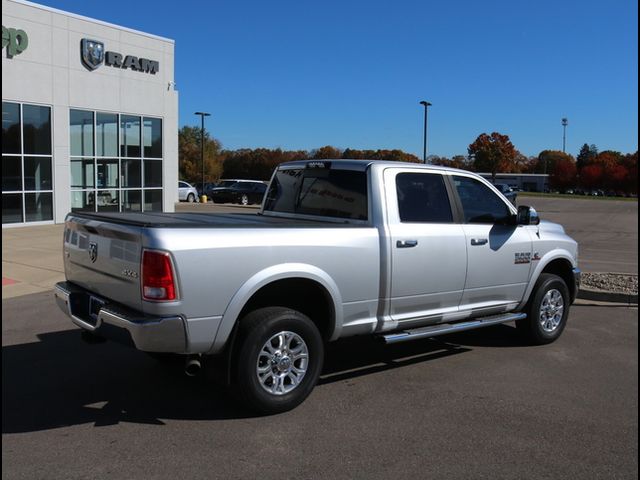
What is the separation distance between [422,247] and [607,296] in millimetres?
4852

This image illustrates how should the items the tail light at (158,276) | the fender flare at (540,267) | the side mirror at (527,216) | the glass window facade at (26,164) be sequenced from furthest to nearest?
the glass window facade at (26,164) → the fender flare at (540,267) → the side mirror at (527,216) → the tail light at (158,276)

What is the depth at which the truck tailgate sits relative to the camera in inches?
164

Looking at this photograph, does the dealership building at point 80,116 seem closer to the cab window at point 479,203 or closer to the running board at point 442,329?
the cab window at point 479,203

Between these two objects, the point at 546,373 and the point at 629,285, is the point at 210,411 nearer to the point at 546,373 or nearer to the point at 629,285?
the point at 546,373

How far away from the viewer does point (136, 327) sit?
4035 millimetres

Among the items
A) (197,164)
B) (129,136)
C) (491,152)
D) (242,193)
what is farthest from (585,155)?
(129,136)

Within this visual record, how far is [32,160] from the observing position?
754 inches

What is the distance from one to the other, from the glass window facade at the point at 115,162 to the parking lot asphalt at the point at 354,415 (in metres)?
14.9

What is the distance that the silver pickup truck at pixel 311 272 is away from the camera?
13.6 ft

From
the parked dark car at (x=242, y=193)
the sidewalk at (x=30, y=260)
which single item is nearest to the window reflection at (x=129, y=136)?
the sidewalk at (x=30, y=260)

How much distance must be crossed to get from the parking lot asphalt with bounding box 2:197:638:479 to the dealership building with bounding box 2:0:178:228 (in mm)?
13772

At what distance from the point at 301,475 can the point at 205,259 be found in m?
1.51

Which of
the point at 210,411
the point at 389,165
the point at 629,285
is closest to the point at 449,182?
the point at 389,165

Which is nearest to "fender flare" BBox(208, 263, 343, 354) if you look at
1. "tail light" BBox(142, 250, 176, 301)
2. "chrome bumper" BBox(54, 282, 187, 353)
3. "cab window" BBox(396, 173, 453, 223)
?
"chrome bumper" BBox(54, 282, 187, 353)
